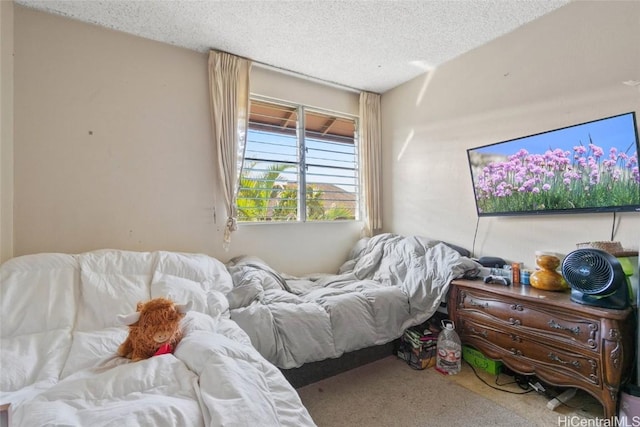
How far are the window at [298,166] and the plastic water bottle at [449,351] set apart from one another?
1.61 metres

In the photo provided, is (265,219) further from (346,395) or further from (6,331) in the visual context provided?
(6,331)

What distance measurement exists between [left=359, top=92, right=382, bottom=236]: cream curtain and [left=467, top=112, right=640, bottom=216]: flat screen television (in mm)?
1128

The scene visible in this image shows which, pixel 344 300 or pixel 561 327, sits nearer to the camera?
pixel 561 327

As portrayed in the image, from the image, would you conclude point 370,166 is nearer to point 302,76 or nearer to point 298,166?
point 298,166

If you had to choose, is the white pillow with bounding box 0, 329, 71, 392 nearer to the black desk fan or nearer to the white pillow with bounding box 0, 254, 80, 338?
the white pillow with bounding box 0, 254, 80, 338

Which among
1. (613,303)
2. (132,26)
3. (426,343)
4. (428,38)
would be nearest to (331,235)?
(426,343)

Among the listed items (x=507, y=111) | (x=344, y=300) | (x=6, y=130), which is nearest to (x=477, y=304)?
(x=344, y=300)

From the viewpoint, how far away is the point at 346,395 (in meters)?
1.90

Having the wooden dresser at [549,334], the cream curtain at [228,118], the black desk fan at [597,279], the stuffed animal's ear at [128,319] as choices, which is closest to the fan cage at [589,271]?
the black desk fan at [597,279]

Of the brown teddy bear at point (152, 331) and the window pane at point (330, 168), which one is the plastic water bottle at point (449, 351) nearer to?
the window pane at point (330, 168)

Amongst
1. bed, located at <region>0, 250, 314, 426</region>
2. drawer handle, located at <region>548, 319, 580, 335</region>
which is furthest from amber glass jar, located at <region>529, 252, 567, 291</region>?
bed, located at <region>0, 250, 314, 426</region>

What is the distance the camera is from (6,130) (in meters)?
1.91

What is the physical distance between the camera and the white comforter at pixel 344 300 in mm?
1844

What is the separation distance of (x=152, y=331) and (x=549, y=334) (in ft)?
6.86
